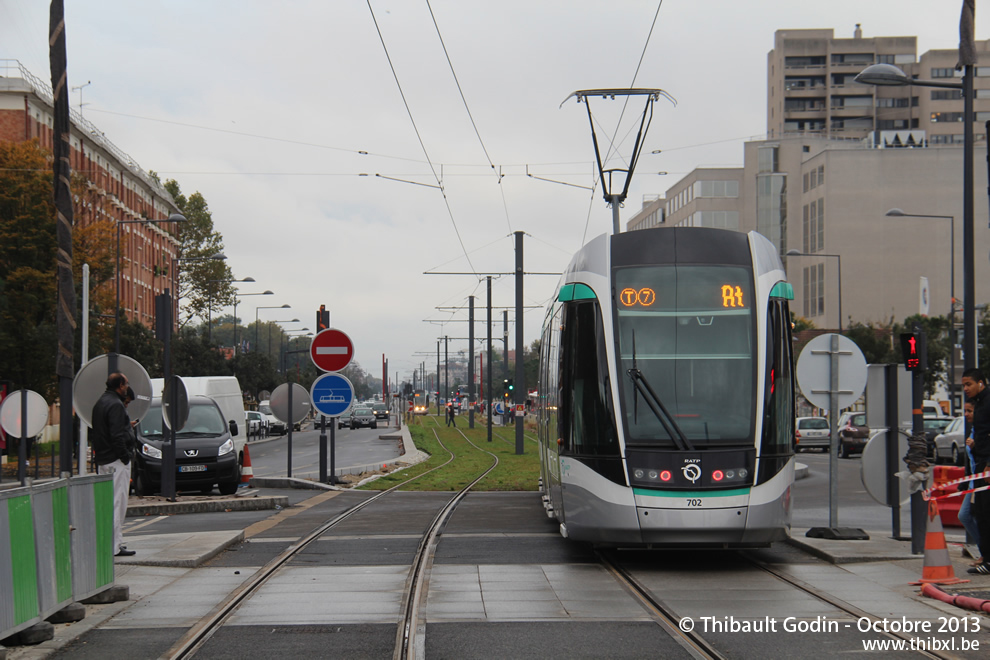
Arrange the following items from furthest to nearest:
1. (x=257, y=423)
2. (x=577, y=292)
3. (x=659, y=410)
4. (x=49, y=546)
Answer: (x=257, y=423) < (x=577, y=292) < (x=659, y=410) < (x=49, y=546)

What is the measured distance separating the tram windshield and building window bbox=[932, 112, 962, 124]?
112632 mm

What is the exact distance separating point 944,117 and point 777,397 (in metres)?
114

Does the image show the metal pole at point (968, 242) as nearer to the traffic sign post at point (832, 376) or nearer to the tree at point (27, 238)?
the traffic sign post at point (832, 376)

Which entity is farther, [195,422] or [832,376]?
[195,422]

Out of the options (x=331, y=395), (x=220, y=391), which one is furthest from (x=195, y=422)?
(x=220, y=391)

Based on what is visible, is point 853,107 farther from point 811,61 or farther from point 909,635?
point 909,635

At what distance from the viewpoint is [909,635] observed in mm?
7836

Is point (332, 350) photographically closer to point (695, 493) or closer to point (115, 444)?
point (115, 444)

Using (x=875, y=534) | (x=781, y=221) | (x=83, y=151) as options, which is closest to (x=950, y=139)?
(x=781, y=221)

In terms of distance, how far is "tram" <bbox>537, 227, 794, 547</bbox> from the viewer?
35.5 feet

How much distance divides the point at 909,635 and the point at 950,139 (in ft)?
386

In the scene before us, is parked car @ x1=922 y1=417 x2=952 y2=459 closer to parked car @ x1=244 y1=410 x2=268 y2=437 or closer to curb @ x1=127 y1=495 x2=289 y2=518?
curb @ x1=127 y1=495 x2=289 y2=518

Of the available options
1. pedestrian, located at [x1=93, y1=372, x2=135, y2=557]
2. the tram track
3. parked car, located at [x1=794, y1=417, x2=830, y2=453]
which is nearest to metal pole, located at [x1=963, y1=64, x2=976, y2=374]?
the tram track

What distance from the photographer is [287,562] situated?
11930 mm
